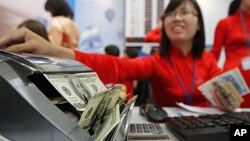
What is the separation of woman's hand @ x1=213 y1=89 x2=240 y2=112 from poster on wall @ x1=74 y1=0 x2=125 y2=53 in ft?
8.47

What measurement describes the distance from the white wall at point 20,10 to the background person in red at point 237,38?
219cm

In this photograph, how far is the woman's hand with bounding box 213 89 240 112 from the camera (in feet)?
3.21

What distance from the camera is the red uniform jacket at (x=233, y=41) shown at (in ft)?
5.00

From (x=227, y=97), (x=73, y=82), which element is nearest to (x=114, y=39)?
(x=227, y=97)

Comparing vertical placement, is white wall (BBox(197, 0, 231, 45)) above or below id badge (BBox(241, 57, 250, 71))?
above

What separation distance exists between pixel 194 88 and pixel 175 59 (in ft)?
0.45

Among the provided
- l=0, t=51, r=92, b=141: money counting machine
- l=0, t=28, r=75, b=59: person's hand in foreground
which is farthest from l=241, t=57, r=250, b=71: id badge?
l=0, t=51, r=92, b=141: money counting machine

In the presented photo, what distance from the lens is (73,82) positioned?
1.33 ft

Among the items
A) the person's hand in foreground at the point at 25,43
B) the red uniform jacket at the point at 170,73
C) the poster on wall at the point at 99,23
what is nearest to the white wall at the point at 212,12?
the poster on wall at the point at 99,23

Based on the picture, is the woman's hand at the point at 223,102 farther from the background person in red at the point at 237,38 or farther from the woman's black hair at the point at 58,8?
the woman's black hair at the point at 58,8

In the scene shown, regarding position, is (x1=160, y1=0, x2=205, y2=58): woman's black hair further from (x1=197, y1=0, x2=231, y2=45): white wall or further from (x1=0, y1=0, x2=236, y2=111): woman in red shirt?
(x1=197, y1=0, x2=231, y2=45): white wall

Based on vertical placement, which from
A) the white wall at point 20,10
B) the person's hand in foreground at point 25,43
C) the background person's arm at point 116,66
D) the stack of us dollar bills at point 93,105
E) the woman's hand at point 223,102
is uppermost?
the white wall at point 20,10

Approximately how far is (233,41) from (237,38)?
3cm

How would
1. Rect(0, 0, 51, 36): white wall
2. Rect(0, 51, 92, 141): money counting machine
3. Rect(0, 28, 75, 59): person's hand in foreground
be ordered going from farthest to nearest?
Rect(0, 0, 51, 36): white wall
Rect(0, 28, 75, 59): person's hand in foreground
Rect(0, 51, 92, 141): money counting machine
